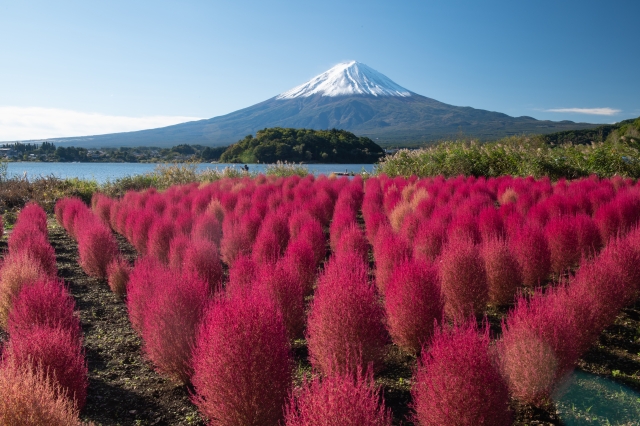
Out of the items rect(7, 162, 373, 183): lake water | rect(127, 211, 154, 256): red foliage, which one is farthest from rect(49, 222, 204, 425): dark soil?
rect(7, 162, 373, 183): lake water

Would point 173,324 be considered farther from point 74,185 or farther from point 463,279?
point 74,185

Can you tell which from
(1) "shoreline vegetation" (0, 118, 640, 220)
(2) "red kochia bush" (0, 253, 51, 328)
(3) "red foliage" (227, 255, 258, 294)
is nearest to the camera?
(3) "red foliage" (227, 255, 258, 294)

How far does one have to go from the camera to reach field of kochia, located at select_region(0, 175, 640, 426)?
262 centimetres

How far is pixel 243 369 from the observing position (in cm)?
283

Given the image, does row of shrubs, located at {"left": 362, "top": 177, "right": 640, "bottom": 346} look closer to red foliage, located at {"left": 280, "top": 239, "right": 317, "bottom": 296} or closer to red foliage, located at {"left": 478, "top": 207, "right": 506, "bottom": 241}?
red foliage, located at {"left": 478, "top": 207, "right": 506, "bottom": 241}

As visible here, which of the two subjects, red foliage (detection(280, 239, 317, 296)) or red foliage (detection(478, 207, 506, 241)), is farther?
red foliage (detection(478, 207, 506, 241))

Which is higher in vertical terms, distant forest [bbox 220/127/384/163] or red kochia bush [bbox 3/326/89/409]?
distant forest [bbox 220/127/384/163]

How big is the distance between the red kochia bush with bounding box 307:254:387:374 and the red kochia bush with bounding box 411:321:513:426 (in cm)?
94

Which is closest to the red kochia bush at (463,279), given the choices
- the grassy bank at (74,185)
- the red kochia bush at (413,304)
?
the red kochia bush at (413,304)

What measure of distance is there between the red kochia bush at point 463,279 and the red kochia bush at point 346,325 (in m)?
1.32

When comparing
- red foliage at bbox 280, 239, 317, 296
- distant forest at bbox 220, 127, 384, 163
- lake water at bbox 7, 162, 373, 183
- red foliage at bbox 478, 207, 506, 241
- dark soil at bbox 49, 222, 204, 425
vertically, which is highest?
distant forest at bbox 220, 127, 384, 163

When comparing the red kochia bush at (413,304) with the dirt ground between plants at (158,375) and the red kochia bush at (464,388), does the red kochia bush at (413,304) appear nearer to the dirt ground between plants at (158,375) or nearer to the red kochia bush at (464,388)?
the dirt ground between plants at (158,375)

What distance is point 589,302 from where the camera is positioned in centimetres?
400

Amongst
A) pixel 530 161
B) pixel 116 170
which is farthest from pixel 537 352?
pixel 116 170
